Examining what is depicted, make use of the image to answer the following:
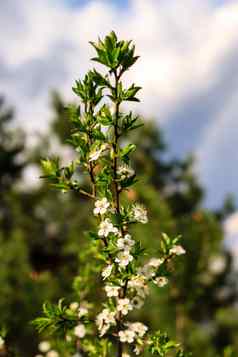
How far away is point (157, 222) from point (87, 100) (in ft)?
28.6

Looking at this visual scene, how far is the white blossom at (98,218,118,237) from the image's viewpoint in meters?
2.96

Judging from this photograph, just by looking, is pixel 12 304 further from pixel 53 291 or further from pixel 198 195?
pixel 198 195

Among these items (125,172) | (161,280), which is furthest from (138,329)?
(125,172)

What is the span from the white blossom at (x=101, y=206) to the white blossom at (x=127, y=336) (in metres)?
0.71

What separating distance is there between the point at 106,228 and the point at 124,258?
0.59 ft

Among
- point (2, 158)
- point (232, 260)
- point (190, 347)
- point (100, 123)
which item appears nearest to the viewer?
point (100, 123)

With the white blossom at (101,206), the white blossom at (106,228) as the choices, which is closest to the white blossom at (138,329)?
the white blossom at (106,228)

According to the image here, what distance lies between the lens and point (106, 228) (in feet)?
9.75

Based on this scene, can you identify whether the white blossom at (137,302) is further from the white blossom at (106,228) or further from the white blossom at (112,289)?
the white blossom at (106,228)

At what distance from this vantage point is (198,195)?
16.8 m


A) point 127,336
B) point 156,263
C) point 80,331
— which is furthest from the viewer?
point 80,331

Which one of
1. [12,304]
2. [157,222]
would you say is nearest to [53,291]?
[12,304]

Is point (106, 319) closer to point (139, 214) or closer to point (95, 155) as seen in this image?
point (139, 214)

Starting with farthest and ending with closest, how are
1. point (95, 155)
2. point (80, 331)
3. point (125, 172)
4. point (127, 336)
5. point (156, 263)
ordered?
point (80, 331)
point (156, 263)
point (127, 336)
point (125, 172)
point (95, 155)
